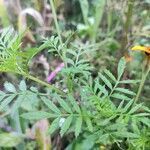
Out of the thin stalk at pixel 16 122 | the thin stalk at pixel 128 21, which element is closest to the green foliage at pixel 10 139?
the thin stalk at pixel 16 122

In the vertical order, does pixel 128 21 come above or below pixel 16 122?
above

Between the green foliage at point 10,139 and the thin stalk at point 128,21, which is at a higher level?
the thin stalk at point 128,21

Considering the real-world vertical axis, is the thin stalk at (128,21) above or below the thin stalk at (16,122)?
above

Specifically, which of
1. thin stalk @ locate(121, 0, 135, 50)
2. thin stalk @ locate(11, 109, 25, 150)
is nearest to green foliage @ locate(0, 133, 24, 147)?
thin stalk @ locate(11, 109, 25, 150)

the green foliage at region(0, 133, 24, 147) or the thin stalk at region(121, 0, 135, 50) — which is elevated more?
the thin stalk at region(121, 0, 135, 50)

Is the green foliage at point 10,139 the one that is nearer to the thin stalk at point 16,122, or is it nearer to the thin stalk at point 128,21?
the thin stalk at point 16,122

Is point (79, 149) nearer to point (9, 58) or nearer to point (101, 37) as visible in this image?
point (9, 58)

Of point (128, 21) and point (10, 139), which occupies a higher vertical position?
point (128, 21)

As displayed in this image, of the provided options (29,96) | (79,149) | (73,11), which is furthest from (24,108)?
(73,11)

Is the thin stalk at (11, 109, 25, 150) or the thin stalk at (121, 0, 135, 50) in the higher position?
the thin stalk at (121, 0, 135, 50)

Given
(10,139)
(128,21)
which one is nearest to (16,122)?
(10,139)

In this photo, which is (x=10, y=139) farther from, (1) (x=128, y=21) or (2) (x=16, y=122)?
(1) (x=128, y=21)

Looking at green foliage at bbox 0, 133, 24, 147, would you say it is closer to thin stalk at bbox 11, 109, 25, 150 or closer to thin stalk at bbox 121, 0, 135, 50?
thin stalk at bbox 11, 109, 25, 150
